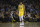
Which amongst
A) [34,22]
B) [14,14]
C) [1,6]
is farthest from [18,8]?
[34,22]

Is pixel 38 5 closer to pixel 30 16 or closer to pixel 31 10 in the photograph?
pixel 31 10

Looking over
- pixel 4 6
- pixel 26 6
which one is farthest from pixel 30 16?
pixel 4 6

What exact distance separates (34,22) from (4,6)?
4.95ft

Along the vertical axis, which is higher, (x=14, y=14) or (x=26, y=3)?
(x=26, y=3)

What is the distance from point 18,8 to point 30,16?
0.64 metres

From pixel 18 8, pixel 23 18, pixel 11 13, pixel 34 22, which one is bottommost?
pixel 34 22

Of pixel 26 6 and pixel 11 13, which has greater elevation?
pixel 26 6

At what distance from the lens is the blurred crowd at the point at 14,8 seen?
3061 millimetres

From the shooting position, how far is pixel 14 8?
3068 millimetres

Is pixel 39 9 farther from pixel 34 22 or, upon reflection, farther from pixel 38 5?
pixel 34 22

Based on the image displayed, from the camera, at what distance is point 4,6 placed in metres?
3.07

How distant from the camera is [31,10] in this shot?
309cm

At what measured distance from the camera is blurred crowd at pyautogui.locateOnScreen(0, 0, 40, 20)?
3061 mm

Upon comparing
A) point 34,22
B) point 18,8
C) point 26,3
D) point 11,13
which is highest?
point 26,3
